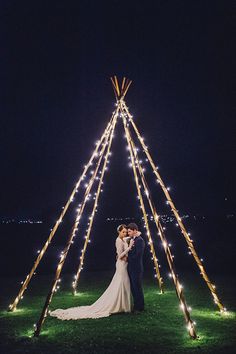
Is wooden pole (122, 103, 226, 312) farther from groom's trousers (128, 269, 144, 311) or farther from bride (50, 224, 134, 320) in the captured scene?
bride (50, 224, 134, 320)

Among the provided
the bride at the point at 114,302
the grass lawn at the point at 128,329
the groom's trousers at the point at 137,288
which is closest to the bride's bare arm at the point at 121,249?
the bride at the point at 114,302

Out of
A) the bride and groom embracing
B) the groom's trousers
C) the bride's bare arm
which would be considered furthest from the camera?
the bride's bare arm

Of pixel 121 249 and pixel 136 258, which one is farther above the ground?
pixel 121 249

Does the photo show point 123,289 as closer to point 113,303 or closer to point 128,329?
point 113,303

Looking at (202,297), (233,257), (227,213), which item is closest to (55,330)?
(202,297)

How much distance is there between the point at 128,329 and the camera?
24.2ft

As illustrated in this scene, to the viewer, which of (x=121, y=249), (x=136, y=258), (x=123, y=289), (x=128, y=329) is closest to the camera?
(x=128, y=329)

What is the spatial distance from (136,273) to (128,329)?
1576 mm

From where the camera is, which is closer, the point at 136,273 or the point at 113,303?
the point at 113,303

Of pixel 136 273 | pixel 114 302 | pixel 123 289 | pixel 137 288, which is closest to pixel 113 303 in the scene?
pixel 114 302

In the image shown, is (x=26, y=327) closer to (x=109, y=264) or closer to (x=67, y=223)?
(x=109, y=264)

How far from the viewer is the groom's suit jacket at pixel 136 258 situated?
28.8ft

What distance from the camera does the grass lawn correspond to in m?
6.32

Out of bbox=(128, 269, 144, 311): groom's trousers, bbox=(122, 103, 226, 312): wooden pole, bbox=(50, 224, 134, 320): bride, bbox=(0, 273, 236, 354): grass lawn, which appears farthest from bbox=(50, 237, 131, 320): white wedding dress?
bbox=(122, 103, 226, 312): wooden pole
